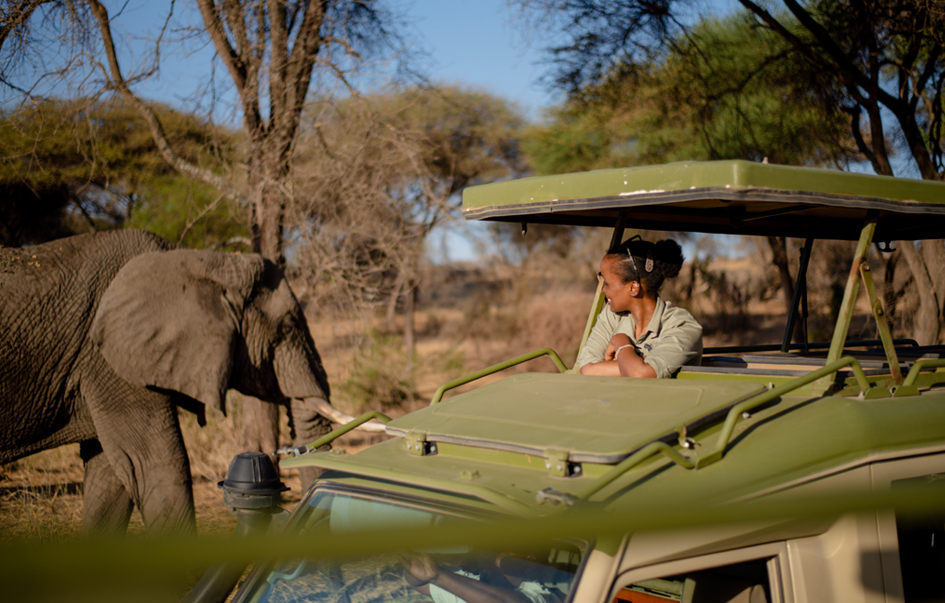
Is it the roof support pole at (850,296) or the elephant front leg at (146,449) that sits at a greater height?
the roof support pole at (850,296)

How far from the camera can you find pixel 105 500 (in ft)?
19.7

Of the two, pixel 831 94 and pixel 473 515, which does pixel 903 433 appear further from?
pixel 831 94

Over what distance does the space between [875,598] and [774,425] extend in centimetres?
51

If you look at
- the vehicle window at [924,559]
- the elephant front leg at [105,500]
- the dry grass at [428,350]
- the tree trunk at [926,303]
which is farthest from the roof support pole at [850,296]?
the tree trunk at [926,303]

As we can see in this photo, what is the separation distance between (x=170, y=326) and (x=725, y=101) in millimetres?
8352

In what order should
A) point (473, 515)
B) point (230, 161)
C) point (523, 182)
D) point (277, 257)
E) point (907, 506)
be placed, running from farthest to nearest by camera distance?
point (230, 161), point (277, 257), point (523, 182), point (473, 515), point (907, 506)

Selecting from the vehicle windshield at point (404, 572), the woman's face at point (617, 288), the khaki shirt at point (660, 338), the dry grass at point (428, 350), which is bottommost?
the dry grass at point (428, 350)

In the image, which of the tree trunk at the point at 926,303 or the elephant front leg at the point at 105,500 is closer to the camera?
the elephant front leg at the point at 105,500

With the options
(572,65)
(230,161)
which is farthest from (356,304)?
(572,65)

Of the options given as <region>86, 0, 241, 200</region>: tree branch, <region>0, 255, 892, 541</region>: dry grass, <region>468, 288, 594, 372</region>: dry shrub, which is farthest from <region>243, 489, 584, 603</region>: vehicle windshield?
<region>468, 288, 594, 372</region>: dry shrub

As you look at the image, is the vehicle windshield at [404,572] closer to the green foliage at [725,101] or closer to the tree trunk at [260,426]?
the tree trunk at [260,426]

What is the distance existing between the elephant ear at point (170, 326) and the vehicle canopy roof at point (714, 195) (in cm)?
307

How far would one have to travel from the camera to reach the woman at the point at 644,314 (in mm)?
3084

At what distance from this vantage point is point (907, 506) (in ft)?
3.34
